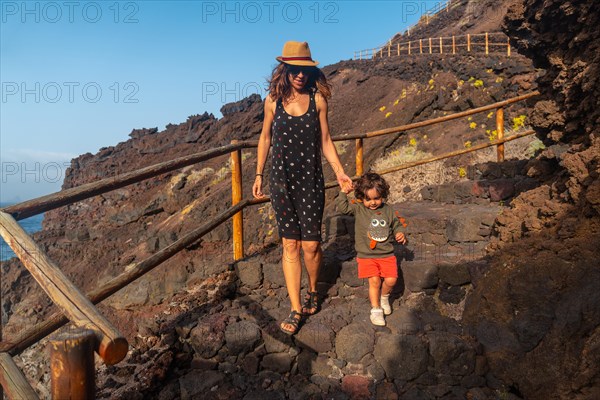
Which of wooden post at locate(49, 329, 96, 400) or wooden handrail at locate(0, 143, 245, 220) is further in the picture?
wooden handrail at locate(0, 143, 245, 220)

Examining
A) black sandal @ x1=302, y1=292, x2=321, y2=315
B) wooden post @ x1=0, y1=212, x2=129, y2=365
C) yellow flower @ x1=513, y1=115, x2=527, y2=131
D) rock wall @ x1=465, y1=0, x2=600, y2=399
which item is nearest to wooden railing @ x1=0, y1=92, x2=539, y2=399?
wooden post @ x1=0, y1=212, x2=129, y2=365

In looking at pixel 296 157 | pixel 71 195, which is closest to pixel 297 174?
pixel 296 157

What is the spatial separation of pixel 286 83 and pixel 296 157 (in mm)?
498

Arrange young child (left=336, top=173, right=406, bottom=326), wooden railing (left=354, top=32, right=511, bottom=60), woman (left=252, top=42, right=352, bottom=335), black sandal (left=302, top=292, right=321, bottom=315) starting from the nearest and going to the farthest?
woman (left=252, top=42, right=352, bottom=335), young child (left=336, top=173, right=406, bottom=326), black sandal (left=302, top=292, right=321, bottom=315), wooden railing (left=354, top=32, right=511, bottom=60)

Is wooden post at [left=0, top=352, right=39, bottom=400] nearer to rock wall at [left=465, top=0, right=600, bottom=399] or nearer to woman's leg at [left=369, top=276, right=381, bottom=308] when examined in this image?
woman's leg at [left=369, top=276, right=381, bottom=308]

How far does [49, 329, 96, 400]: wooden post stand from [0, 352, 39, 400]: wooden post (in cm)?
41

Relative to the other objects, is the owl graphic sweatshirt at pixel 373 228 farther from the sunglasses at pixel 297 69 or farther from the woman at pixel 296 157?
the sunglasses at pixel 297 69

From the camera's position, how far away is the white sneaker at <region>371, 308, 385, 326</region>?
10.1 feet

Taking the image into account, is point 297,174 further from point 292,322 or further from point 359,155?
point 359,155

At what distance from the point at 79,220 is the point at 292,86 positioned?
2496 cm

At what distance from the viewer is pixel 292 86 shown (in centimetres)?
294

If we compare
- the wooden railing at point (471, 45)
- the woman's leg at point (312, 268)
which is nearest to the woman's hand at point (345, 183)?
the woman's leg at point (312, 268)

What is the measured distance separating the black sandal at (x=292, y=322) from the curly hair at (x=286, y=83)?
1.50 meters

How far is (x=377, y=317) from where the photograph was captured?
10.2ft
